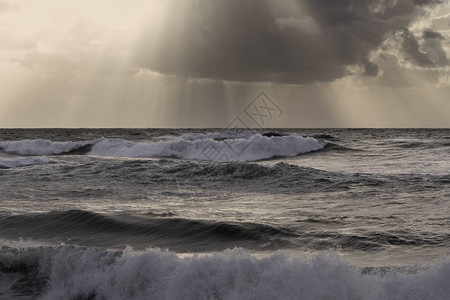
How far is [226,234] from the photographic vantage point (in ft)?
25.5

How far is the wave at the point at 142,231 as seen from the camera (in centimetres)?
740

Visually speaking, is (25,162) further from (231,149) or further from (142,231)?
(142,231)

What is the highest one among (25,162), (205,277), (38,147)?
(38,147)

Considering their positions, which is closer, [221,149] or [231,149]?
[231,149]

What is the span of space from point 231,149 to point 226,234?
22634 mm

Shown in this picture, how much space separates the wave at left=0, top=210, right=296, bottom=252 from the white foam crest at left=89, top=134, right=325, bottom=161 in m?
18.5

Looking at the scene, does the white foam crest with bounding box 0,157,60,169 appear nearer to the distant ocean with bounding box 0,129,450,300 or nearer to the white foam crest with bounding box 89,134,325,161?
the distant ocean with bounding box 0,129,450,300

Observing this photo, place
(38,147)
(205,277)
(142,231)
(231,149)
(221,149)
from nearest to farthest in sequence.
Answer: (205,277), (142,231), (231,149), (221,149), (38,147)

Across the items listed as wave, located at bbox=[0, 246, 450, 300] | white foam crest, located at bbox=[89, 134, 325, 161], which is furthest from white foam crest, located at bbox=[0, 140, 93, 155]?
wave, located at bbox=[0, 246, 450, 300]

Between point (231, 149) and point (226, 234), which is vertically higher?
point (231, 149)

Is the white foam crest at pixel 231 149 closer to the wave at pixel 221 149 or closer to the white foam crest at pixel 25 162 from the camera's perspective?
the wave at pixel 221 149

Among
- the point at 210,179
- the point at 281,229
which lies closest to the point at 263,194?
the point at 210,179

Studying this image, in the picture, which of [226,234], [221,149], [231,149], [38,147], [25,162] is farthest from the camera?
[38,147]

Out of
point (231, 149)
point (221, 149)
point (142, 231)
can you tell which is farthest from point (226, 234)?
point (221, 149)
